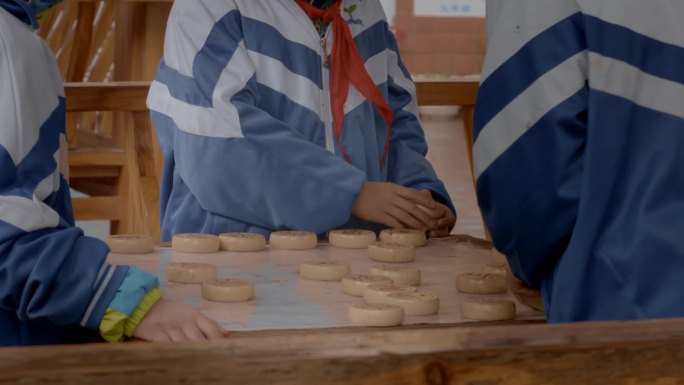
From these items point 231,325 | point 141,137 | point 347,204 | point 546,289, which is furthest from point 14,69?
point 141,137

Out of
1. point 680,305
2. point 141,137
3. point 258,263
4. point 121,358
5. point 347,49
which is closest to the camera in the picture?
point 121,358

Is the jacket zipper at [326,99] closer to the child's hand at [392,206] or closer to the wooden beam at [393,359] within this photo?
the child's hand at [392,206]

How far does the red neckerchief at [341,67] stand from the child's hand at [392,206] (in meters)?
0.17

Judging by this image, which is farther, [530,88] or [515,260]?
[515,260]

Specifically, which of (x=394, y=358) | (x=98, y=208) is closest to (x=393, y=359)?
(x=394, y=358)

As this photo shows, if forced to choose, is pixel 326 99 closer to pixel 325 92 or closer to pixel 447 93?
pixel 325 92

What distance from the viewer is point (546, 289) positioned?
1512 mm

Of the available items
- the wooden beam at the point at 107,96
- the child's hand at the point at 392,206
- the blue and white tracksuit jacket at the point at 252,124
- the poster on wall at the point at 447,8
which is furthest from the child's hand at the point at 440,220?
the poster on wall at the point at 447,8

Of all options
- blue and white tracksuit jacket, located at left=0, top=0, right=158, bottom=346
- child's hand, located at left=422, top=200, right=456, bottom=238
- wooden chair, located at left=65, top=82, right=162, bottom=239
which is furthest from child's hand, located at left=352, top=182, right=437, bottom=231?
wooden chair, located at left=65, top=82, right=162, bottom=239

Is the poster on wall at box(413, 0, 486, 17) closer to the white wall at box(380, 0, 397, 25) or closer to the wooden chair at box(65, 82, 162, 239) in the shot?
the white wall at box(380, 0, 397, 25)

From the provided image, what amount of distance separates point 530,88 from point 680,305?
14.0 inches

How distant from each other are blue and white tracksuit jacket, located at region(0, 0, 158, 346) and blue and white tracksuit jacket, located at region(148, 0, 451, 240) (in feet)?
2.60

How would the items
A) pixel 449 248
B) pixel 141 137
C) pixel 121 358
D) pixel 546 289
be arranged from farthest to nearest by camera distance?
pixel 141 137 < pixel 449 248 < pixel 546 289 < pixel 121 358

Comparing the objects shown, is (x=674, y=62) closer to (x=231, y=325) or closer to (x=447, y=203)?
(x=231, y=325)
